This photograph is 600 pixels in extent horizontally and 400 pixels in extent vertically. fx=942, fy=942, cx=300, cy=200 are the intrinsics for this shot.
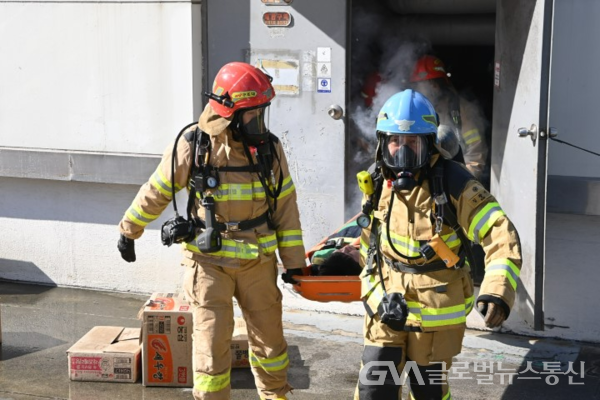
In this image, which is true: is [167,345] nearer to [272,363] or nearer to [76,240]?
[272,363]

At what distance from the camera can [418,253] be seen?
4480 mm

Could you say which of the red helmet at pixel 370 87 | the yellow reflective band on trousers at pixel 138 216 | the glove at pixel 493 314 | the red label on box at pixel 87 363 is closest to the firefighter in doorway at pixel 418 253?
the glove at pixel 493 314

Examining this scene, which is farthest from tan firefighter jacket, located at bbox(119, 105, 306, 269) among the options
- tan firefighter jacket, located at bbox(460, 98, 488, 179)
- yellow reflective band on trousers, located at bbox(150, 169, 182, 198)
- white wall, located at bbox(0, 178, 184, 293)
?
tan firefighter jacket, located at bbox(460, 98, 488, 179)

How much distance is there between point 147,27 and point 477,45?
9.90ft

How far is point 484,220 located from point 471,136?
3186mm

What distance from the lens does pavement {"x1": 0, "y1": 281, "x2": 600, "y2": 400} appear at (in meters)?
5.76

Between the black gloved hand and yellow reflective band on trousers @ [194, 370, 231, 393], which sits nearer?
yellow reflective band on trousers @ [194, 370, 231, 393]

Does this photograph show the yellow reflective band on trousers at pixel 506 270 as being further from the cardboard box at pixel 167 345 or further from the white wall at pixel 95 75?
the white wall at pixel 95 75

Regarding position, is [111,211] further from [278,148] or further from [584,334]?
[584,334]

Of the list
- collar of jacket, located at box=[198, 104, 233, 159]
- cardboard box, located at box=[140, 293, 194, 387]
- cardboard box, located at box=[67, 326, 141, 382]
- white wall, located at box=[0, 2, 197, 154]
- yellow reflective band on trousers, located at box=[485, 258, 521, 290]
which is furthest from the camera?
white wall, located at box=[0, 2, 197, 154]

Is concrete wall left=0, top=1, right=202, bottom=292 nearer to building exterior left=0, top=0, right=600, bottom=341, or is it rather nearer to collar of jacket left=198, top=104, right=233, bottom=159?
building exterior left=0, top=0, right=600, bottom=341

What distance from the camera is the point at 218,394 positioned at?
199 inches

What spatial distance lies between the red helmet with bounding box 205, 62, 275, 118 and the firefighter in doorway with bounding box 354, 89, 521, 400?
2.73 feet

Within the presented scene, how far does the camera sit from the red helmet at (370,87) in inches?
311
